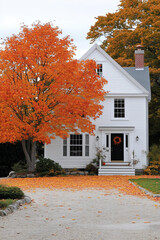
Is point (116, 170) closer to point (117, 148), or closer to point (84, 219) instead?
point (117, 148)

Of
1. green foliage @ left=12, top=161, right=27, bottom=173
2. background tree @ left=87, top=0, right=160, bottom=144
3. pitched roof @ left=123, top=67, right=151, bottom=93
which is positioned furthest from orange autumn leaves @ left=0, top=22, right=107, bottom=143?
background tree @ left=87, top=0, right=160, bottom=144

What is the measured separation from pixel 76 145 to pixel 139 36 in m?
11.2

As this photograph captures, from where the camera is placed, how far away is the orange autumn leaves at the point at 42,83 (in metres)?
21.8

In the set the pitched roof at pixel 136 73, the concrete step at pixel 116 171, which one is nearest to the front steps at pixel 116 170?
the concrete step at pixel 116 171

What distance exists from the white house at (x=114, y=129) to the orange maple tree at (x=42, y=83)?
3368 millimetres

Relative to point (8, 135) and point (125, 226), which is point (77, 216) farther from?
point (8, 135)

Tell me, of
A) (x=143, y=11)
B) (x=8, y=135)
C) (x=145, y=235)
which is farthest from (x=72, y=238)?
(x=143, y=11)

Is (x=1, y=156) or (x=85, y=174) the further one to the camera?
(x=1, y=156)

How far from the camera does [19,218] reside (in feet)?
29.5

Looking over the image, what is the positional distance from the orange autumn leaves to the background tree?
8.85 metres

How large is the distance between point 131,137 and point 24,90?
28.4ft

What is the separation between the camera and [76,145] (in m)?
26.4

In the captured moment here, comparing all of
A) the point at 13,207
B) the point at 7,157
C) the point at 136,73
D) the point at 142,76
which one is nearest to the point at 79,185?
the point at 13,207

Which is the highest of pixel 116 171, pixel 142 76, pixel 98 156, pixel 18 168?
pixel 142 76
